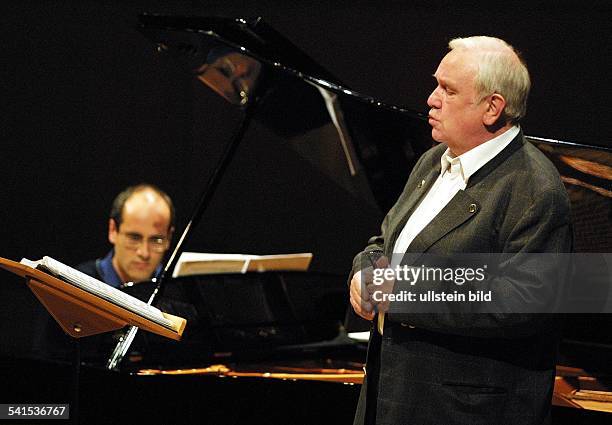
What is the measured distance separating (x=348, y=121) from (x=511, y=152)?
1042 mm

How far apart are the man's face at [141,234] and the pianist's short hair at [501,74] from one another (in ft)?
6.56

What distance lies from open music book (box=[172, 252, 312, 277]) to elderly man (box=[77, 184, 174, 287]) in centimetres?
18

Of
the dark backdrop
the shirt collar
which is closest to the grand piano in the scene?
the shirt collar

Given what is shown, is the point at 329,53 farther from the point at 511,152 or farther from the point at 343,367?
the point at 511,152

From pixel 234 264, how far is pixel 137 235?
1.46 feet

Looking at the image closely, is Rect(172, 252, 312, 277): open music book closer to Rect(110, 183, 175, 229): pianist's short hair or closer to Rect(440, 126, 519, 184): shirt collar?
Rect(110, 183, 175, 229): pianist's short hair

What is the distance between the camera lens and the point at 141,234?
3.66 metres

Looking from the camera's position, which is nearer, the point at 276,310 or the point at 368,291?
the point at 368,291

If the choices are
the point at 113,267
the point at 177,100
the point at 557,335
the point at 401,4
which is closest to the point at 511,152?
the point at 557,335

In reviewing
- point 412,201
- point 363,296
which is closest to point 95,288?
point 363,296

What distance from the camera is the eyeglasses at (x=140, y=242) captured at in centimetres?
367

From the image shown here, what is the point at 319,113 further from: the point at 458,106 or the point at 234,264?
the point at 458,106

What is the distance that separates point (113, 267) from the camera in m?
3.72

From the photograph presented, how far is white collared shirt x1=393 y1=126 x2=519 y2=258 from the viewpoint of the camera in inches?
75.2
